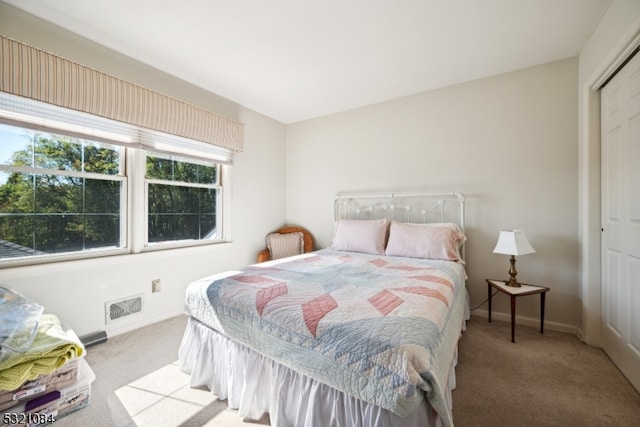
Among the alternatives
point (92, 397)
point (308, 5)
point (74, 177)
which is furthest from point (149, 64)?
point (92, 397)

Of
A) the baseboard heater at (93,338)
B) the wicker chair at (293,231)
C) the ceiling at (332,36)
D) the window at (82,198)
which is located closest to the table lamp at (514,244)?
the ceiling at (332,36)

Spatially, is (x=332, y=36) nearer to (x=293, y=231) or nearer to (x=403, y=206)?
(x=403, y=206)

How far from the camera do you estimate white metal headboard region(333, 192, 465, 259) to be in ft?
9.25

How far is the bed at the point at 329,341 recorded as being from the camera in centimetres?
93

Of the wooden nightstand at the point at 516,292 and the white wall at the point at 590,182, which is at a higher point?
the white wall at the point at 590,182

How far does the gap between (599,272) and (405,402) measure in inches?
90.8

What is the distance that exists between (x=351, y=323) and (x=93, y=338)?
2.32 m

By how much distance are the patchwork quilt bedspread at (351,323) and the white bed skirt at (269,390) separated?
0.07 meters


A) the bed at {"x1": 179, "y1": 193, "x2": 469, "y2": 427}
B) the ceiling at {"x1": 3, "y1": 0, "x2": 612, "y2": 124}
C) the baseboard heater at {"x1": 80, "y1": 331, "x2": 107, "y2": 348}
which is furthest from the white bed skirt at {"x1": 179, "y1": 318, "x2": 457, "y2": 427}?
the ceiling at {"x1": 3, "y1": 0, "x2": 612, "y2": 124}

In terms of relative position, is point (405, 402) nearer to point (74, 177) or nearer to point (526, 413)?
point (526, 413)

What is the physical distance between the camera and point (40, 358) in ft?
4.50

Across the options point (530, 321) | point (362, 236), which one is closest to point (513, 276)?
point (530, 321)

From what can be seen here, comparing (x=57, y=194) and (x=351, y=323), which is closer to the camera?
(x=351, y=323)

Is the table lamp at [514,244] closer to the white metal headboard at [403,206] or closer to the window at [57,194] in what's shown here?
the white metal headboard at [403,206]
